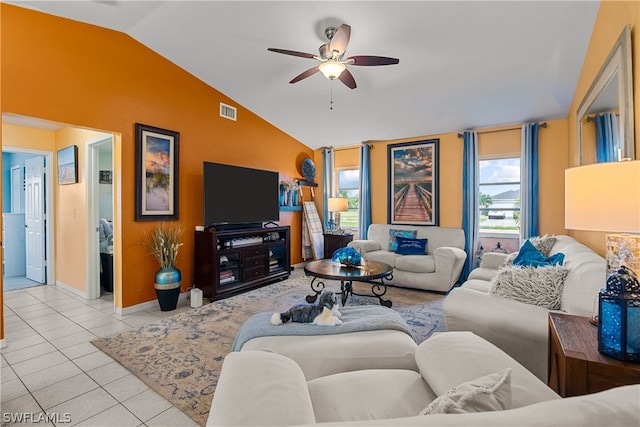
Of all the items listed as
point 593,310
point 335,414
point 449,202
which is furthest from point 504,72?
point 335,414

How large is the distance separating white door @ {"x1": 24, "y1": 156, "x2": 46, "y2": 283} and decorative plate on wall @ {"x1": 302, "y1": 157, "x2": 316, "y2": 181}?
13.7 ft

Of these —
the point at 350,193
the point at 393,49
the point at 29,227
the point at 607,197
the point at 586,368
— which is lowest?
the point at 586,368

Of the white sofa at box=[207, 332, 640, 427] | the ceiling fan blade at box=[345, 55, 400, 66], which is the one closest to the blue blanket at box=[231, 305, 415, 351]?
the white sofa at box=[207, 332, 640, 427]

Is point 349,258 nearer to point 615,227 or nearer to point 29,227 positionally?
point 615,227

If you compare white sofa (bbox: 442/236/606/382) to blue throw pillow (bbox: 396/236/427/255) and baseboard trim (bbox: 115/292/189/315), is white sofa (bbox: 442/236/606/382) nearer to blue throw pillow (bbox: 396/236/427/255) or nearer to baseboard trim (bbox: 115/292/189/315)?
blue throw pillow (bbox: 396/236/427/255)

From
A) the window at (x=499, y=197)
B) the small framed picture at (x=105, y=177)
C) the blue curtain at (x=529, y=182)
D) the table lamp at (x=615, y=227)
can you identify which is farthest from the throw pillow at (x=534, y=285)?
the small framed picture at (x=105, y=177)

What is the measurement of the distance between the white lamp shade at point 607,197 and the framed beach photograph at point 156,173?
3848 mm

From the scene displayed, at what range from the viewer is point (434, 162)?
16.5ft

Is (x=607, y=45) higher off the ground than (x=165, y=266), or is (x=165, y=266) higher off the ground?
(x=607, y=45)

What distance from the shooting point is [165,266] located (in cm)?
350

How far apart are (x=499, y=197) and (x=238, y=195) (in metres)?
4.00

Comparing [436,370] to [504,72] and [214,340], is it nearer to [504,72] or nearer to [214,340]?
[214,340]

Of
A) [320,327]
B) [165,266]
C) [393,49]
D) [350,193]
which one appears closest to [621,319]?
[320,327]

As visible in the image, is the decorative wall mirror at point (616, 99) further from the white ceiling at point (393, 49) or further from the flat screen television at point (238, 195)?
the flat screen television at point (238, 195)
